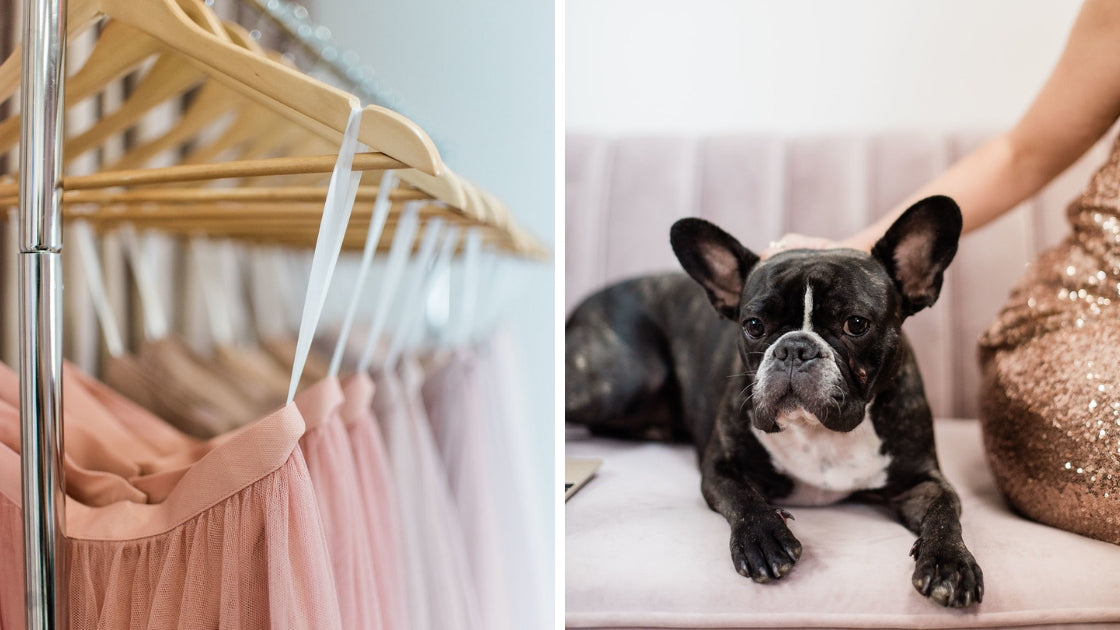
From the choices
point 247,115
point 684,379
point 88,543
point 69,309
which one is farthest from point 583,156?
point 69,309

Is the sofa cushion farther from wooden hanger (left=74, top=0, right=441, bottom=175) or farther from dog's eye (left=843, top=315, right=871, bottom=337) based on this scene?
wooden hanger (left=74, top=0, right=441, bottom=175)

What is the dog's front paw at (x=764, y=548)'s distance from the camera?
81 centimetres

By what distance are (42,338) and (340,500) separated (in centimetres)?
32

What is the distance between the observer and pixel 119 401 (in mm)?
1050

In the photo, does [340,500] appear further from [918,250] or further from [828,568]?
[918,250]

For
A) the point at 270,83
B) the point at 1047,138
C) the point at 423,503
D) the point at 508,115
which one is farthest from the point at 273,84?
the point at 1047,138

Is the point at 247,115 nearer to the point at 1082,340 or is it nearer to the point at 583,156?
the point at 583,156

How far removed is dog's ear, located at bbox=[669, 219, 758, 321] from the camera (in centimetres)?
86

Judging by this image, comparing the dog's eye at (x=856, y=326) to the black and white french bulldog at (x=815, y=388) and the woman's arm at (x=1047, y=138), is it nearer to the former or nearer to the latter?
the black and white french bulldog at (x=815, y=388)

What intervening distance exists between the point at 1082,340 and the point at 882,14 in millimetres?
460

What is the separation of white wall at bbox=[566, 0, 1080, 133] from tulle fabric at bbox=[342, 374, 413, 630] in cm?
47

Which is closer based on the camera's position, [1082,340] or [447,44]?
[1082,340]

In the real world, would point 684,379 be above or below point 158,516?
above

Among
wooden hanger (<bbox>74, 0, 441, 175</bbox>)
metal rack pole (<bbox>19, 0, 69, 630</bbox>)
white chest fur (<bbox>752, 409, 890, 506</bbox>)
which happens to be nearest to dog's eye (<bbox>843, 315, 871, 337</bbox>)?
white chest fur (<bbox>752, 409, 890, 506</bbox>)
